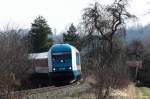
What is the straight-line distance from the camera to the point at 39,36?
80.9m

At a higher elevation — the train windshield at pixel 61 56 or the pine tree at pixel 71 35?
the pine tree at pixel 71 35

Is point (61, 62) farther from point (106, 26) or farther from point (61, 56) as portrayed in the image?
point (106, 26)

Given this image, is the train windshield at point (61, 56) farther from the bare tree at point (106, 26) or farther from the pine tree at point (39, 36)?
the pine tree at point (39, 36)

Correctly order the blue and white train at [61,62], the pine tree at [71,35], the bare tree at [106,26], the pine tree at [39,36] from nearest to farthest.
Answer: the blue and white train at [61,62]
the bare tree at [106,26]
the pine tree at [39,36]
the pine tree at [71,35]

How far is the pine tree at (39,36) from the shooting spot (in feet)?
263

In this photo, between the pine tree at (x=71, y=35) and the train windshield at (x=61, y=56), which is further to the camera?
the pine tree at (x=71, y=35)

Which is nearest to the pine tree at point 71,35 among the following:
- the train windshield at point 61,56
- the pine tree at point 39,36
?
the pine tree at point 39,36

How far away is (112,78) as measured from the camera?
94.3 feet

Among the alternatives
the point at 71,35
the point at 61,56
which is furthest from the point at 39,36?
the point at 61,56

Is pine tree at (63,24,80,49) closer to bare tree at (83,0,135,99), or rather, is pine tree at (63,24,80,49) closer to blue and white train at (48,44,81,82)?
bare tree at (83,0,135,99)

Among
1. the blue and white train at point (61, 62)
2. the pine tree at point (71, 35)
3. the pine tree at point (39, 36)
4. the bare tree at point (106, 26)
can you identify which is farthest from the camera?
the pine tree at point (71, 35)

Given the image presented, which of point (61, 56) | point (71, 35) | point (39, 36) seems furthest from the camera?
point (71, 35)

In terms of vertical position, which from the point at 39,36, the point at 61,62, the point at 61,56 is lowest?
the point at 61,62

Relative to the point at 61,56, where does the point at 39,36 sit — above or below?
above
